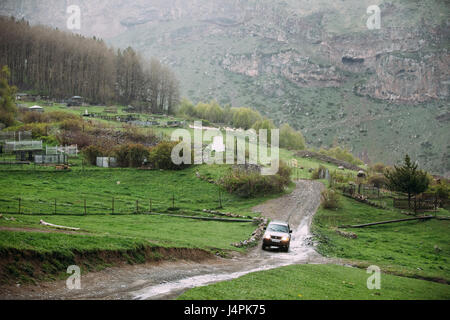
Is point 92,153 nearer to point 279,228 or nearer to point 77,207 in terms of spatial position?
point 77,207

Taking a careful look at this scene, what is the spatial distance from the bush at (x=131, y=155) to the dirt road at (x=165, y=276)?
123 feet

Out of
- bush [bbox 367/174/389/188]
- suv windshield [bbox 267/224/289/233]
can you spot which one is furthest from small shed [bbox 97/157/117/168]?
bush [bbox 367/174/389/188]

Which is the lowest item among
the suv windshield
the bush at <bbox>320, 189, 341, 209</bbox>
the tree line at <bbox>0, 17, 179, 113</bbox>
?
the bush at <bbox>320, 189, 341, 209</bbox>

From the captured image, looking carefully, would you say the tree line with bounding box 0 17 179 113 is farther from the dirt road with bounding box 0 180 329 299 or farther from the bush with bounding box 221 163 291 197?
the dirt road with bounding box 0 180 329 299

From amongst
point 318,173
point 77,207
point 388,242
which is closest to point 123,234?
point 77,207

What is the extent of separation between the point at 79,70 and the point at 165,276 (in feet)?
Result: 431

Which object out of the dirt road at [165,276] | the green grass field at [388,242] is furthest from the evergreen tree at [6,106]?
the dirt road at [165,276]

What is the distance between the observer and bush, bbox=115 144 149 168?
6775 cm

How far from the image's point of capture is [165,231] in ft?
109

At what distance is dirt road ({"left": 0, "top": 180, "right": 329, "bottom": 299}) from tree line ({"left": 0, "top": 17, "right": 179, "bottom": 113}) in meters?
113

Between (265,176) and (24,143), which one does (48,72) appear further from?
(265,176)

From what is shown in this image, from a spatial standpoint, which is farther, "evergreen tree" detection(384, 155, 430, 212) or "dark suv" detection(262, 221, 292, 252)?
"evergreen tree" detection(384, 155, 430, 212)
